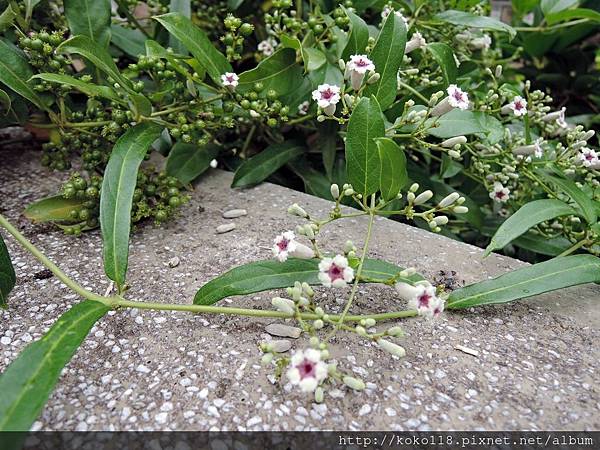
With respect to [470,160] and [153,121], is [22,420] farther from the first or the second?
[470,160]

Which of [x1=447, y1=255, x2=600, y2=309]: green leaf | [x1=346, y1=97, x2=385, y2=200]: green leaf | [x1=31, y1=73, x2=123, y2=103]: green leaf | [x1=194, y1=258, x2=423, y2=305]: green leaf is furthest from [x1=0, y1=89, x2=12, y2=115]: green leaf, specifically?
[x1=447, y1=255, x2=600, y2=309]: green leaf

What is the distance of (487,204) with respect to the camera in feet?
5.34

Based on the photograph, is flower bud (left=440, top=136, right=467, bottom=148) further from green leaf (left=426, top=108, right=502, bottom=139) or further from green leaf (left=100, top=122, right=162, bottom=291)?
green leaf (left=100, top=122, right=162, bottom=291)

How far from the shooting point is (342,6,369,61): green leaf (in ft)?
4.06

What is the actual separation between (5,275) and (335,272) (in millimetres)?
629

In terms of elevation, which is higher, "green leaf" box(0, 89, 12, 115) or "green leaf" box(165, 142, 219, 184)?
"green leaf" box(0, 89, 12, 115)

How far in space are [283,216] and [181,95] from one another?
0.37 m

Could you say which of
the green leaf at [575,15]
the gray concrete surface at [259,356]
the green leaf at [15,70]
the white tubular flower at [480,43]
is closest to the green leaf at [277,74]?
the gray concrete surface at [259,356]

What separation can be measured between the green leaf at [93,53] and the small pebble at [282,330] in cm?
58

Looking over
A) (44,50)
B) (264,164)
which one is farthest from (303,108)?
(44,50)

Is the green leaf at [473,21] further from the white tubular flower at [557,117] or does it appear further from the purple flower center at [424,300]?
the purple flower center at [424,300]

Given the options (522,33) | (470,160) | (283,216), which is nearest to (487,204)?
(470,160)

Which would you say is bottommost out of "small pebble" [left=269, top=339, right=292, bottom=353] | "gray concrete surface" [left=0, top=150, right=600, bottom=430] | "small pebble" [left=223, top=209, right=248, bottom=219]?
"gray concrete surface" [left=0, top=150, right=600, bottom=430]

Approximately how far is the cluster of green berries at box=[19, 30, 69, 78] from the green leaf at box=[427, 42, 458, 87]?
2.68ft
